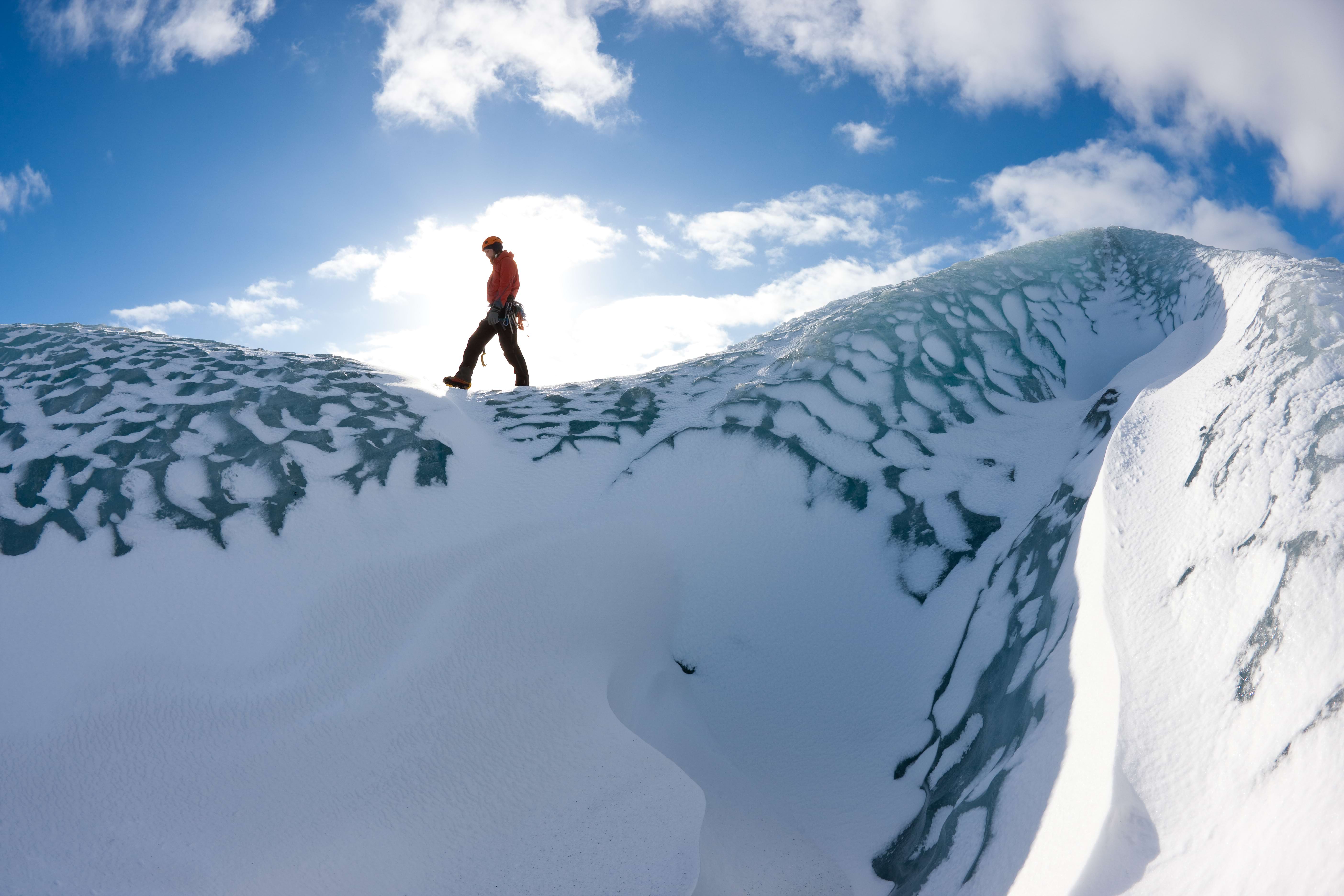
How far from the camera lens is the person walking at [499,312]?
18.8 feet

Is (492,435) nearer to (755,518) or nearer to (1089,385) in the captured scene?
(755,518)

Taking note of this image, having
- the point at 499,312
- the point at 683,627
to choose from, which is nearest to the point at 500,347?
the point at 499,312

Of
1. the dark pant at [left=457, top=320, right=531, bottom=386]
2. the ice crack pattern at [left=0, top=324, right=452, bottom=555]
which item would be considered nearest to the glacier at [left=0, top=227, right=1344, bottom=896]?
the ice crack pattern at [left=0, top=324, right=452, bottom=555]

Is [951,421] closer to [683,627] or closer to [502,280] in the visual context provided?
[683,627]

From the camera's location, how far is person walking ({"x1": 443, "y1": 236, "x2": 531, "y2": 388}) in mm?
5730

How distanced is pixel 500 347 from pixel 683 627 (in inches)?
129

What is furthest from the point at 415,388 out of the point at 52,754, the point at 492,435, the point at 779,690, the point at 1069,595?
the point at 1069,595

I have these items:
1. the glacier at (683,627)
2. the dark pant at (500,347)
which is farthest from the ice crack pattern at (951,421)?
the dark pant at (500,347)

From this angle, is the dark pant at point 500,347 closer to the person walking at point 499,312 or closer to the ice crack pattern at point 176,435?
the person walking at point 499,312

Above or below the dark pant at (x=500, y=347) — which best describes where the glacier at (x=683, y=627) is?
below

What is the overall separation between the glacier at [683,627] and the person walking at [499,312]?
860 mm

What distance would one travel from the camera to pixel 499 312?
18.9 ft

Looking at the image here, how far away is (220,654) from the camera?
2953 millimetres

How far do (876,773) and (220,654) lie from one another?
2.74 meters
